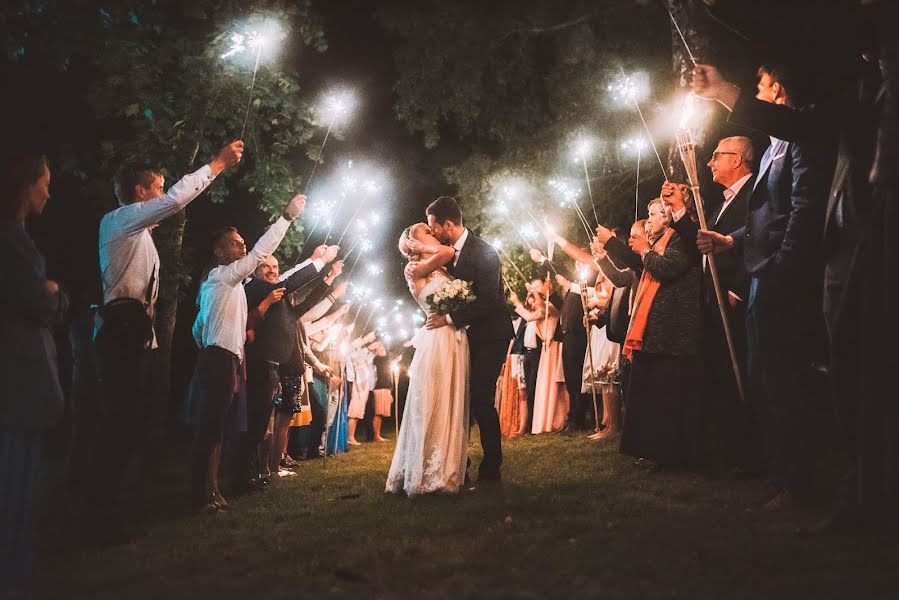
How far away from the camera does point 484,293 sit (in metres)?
6.79

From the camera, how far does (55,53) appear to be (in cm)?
1044

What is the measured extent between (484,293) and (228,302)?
238 cm

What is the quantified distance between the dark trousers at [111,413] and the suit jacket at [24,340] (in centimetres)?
134

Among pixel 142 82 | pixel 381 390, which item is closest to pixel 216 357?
pixel 142 82

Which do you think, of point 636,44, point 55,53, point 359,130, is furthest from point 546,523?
point 359,130

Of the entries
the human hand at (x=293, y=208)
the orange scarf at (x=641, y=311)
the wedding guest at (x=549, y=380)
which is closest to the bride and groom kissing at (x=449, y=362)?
the human hand at (x=293, y=208)

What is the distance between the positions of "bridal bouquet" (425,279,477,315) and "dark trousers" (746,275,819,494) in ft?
8.55

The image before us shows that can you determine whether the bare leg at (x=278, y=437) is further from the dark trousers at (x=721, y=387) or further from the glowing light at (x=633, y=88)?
the glowing light at (x=633, y=88)

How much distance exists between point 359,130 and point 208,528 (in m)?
18.7

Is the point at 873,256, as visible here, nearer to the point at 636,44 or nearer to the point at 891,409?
the point at 891,409

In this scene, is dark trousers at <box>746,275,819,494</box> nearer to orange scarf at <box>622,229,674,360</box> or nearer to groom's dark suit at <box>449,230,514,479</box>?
orange scarf at <box>622,229,674,360</box>

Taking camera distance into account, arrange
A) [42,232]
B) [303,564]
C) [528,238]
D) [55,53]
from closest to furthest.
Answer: [303,564]
[55,53]
[42,232]
[528,238]

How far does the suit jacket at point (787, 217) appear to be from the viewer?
4312 mm

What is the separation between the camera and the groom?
6680 mm
